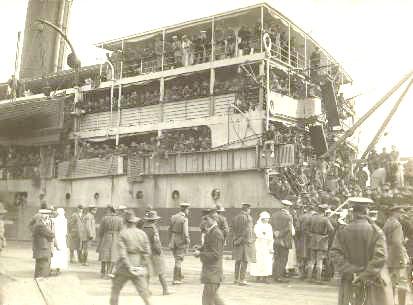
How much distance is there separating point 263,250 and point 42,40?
25.8 m

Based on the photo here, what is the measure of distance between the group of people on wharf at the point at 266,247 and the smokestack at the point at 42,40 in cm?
2085

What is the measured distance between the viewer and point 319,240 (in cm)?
1123

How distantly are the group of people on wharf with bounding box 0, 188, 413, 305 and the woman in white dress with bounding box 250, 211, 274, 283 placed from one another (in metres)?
0.02

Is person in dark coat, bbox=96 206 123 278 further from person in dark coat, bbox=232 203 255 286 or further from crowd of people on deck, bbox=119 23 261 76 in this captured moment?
crowd of people on deck, bbox=119 23 261 76

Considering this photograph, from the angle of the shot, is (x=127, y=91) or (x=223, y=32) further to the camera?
(x=127, y=91)

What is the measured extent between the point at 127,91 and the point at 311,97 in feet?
32.9

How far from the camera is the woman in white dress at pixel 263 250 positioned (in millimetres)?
11867

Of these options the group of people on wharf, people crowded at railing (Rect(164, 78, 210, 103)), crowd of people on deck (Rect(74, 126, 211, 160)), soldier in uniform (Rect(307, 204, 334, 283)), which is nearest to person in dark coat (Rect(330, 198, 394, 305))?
the group of people on wharf

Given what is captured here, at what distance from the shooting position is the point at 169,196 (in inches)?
810

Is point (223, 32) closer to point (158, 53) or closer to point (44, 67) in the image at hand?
point (158, 53)

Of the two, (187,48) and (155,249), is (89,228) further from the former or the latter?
(187,48)

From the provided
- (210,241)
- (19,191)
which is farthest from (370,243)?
(19,191)

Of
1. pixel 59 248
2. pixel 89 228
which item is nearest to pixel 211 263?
pixel 59 248

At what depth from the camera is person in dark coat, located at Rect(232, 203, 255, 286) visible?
1121 centimetres
